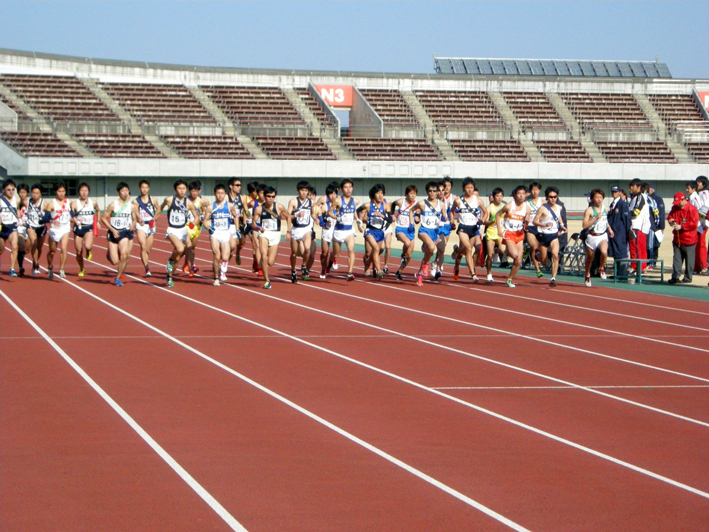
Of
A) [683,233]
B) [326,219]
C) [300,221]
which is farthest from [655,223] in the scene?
[300,221]

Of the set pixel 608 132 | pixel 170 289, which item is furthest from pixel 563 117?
pixel 170 289

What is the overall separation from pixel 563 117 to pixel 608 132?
2.81 metres

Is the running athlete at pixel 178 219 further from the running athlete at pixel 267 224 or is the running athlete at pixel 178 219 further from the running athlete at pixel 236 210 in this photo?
Result: the running athlete at pixel 267 224

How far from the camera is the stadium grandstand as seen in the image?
149ft

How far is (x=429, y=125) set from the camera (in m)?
52.5

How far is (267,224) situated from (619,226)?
6936mm

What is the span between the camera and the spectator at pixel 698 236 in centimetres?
1762

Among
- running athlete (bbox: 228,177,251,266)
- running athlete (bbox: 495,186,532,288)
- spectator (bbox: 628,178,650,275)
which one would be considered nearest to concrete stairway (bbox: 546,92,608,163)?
spectator (bbox: 628,178,650,275)

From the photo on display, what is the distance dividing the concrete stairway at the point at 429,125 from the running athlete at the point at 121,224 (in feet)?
117

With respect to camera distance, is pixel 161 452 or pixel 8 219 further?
pixel 8 219

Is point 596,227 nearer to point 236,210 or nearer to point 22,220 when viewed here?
point 236,210

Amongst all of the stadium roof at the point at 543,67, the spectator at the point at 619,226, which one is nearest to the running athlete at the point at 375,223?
the spectator at the point at 619,226

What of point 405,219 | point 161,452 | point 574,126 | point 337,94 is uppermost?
point 337,94

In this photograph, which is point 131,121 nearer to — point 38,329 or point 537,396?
point 38,329
